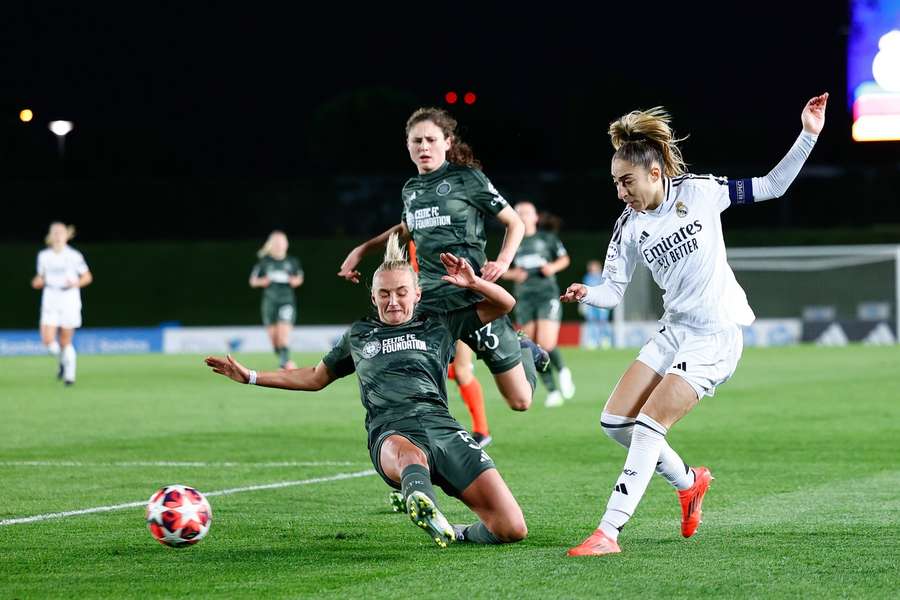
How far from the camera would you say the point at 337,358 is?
723 centimetres

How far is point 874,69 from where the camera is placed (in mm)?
32188

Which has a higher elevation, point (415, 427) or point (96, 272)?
point (415, 427)

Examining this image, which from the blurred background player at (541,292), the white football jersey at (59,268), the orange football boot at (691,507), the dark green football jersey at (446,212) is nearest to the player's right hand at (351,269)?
the dark green football jersey at (446,212)

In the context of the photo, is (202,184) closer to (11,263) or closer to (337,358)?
(11,263)

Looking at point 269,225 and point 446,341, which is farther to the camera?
point 269,225

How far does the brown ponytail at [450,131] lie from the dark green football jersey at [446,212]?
6 centimetres

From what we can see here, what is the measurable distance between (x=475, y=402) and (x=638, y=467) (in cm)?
511

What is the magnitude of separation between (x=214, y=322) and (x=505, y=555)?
39.7 meters

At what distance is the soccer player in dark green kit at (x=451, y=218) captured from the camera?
927 cm

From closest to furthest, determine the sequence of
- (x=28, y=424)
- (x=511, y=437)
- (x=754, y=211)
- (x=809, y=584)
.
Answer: (x=809, y=584)
(x=511, y=437)
(x=28, y=424)
(x=754, y=211)

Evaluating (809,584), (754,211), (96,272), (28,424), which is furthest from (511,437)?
(96,272)

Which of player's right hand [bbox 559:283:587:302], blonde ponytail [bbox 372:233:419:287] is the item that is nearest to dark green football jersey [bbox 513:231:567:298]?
blonde ponytail [bbox 372:233:419:287]

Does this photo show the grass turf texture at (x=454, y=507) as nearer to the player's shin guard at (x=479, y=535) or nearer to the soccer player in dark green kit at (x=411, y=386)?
the player's shin guard at (x=479, y=535)

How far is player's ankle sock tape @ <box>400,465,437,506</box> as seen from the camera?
20.7ft
